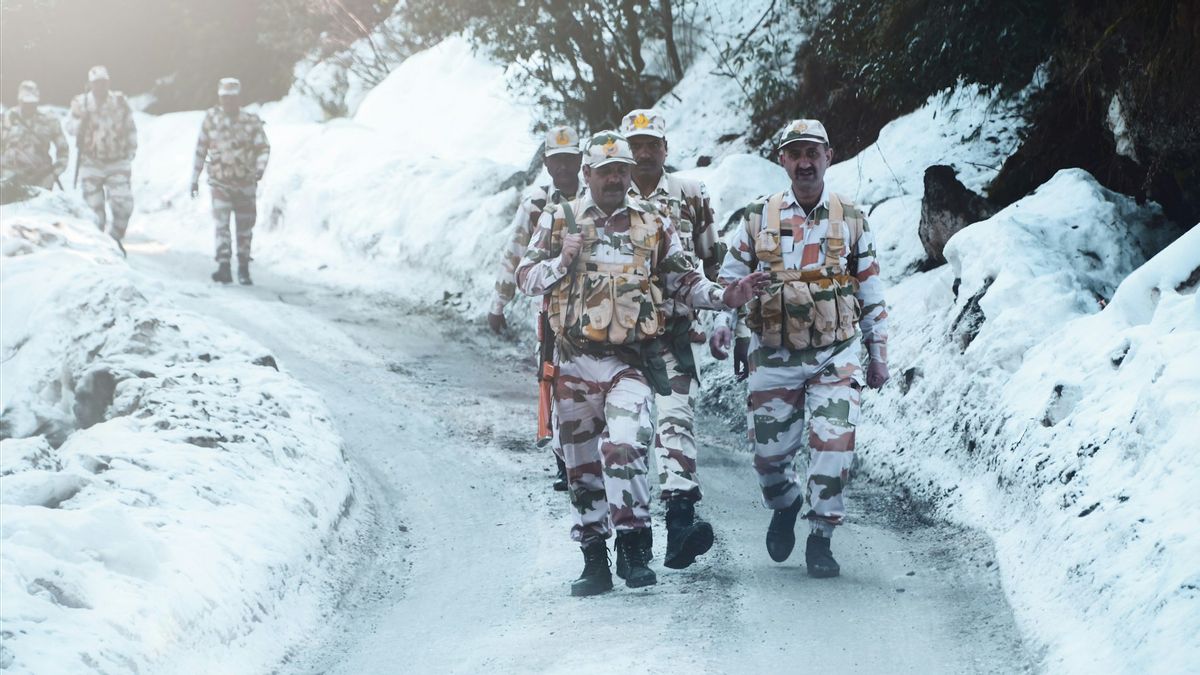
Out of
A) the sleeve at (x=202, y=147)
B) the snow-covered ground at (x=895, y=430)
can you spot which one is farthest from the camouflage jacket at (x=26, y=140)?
the snow-covered ground at (x=895, y=430)

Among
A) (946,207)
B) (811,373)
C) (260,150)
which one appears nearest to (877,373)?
(811,373)

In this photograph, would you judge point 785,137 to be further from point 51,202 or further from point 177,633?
point 51,202

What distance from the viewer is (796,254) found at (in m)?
6.45

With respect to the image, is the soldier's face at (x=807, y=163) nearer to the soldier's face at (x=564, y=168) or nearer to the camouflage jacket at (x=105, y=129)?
the soldier's face at (x=564, y=168)

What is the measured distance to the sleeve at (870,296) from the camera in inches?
256

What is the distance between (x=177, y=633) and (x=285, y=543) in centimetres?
134

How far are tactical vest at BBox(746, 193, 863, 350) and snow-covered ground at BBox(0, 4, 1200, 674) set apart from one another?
3.93ft

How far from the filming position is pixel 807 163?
6.41 m

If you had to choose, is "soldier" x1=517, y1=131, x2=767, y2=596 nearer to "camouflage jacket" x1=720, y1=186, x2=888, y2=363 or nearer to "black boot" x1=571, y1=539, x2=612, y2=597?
"black boot" x1=571, y1=539, x2=612, y2=597

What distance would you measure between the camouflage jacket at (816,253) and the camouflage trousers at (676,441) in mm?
586

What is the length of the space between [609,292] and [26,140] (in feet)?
50.0

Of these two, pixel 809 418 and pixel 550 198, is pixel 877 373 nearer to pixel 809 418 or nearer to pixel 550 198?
pixel 809 418

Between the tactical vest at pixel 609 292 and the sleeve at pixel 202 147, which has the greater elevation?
the sleeve at pixel 202 147

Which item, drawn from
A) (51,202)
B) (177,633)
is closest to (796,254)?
(177,633)
